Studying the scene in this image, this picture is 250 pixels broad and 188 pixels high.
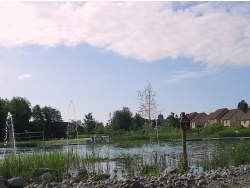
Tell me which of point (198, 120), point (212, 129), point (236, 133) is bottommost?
point (236, 133)

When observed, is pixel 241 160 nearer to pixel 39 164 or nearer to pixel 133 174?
pixel 133 174

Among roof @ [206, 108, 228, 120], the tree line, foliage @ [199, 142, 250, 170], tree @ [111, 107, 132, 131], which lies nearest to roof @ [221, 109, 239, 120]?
roof @ [206, 108, 228, 120]

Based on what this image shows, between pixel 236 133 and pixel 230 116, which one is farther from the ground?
pixel 230 116

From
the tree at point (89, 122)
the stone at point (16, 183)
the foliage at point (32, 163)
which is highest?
the tree at point (89, 122)

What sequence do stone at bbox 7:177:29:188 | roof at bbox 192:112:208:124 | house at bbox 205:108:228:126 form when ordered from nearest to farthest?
stone at bbox 7:177:29:188
house at bbox 205:108:228:126
roof at bbox 192:112:208:124

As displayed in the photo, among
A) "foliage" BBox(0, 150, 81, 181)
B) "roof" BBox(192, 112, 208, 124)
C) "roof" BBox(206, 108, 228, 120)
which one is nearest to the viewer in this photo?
"foliage" BBox(0, 150, 81, 181)

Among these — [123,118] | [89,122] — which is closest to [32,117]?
[89,122]

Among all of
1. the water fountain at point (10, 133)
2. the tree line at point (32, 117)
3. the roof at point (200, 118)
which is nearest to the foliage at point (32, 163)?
the water fountain at point (10, 133)

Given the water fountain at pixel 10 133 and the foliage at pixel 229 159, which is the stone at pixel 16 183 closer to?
the water fountain at pixel 10 133

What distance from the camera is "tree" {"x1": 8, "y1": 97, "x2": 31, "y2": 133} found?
7891 cm

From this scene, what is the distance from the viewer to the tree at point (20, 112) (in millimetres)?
78906

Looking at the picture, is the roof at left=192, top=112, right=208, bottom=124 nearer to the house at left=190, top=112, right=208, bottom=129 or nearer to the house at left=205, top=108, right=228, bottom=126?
the house at left=190, top=112, right=208, bottom=129

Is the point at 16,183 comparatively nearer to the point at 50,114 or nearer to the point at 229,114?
the point at 50,114

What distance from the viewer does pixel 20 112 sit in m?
84.6
